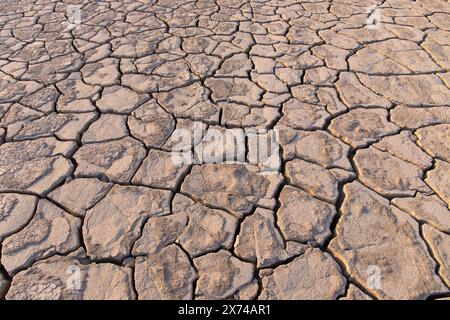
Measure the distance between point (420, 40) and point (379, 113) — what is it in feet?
4.15

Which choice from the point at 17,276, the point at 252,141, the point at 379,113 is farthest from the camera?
Result: the point at 379,113

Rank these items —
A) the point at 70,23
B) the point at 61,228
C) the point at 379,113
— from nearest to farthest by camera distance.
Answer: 1. the point at 61,228
2. the point at 379,113
3. the point at 70,23

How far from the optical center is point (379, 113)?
2.19m

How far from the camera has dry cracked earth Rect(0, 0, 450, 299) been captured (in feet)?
4.58

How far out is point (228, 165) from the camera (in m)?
1.89

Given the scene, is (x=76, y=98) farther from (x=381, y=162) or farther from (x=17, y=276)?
(x=381, y=162)

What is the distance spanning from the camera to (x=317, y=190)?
172 centimetres

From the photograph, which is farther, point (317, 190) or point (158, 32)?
point (158, 32)

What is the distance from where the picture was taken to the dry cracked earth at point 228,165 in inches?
54.9
